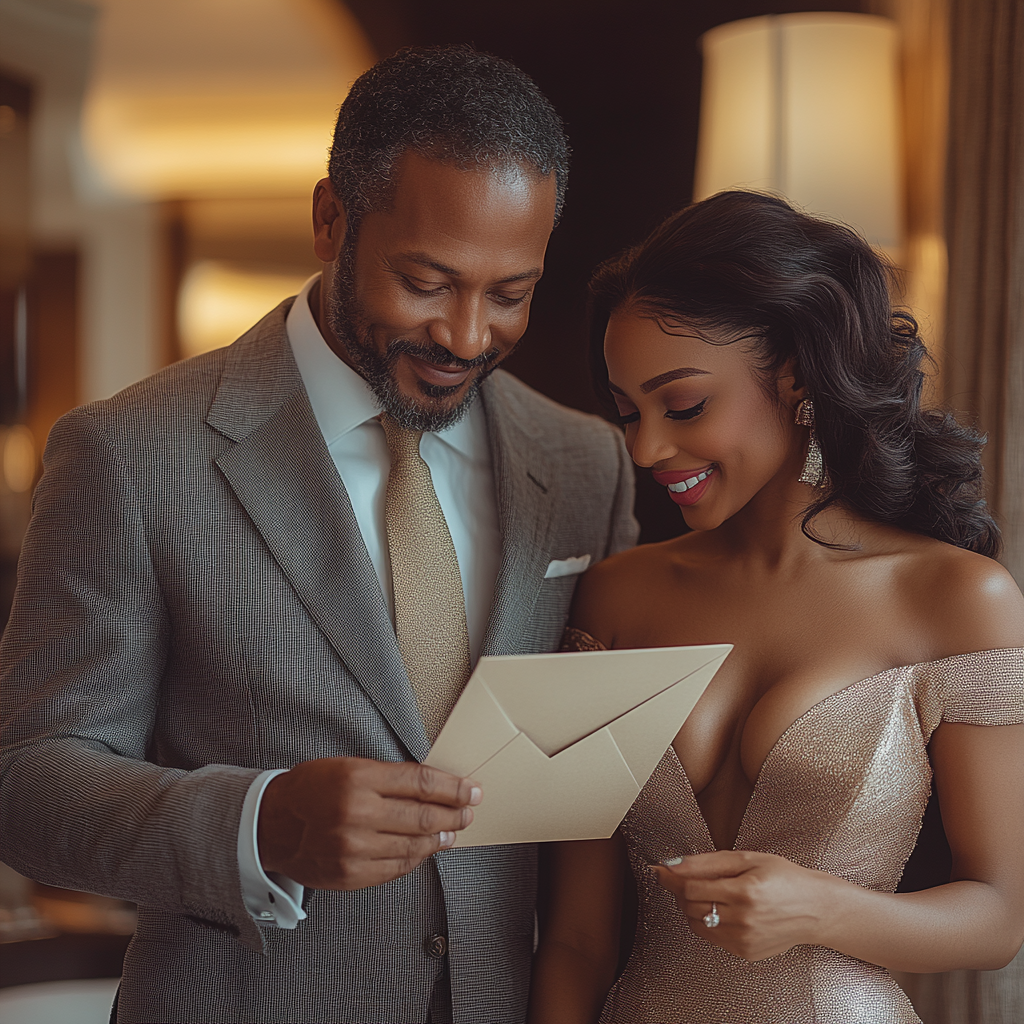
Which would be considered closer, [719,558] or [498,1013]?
[498,1013]

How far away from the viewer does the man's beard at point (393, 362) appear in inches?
62.2

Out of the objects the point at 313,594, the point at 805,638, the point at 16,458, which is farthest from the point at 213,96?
the point at 805,638

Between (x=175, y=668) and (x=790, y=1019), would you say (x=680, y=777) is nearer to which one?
(x=790, y=1019)

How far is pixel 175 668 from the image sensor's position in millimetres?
1573

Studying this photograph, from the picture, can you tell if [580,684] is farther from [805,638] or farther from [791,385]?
[791,385]

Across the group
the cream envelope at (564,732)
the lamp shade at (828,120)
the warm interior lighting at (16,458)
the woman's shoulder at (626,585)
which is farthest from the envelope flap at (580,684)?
the warm interior lighting at (16,458)

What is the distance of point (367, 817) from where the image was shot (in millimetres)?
1201

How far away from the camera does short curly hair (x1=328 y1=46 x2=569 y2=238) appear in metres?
1.54

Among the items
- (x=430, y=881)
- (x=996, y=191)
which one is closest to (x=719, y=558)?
(x=430, y=881)

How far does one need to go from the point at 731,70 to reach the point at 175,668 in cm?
212

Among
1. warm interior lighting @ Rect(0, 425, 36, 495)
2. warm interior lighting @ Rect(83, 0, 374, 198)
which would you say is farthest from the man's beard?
warm interior lighting @ Rect(83, 0, 374, 198)

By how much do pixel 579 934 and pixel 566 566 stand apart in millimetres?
541

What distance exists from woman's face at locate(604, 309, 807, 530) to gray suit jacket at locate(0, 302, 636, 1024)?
34 centimetres

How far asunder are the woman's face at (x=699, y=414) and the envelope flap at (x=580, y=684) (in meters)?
0.36
